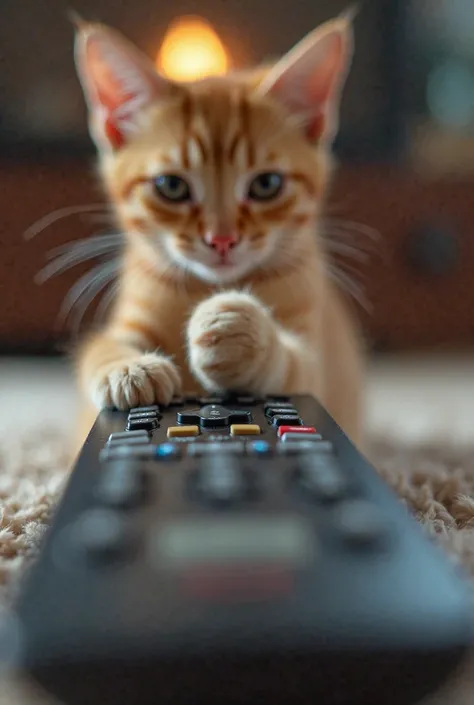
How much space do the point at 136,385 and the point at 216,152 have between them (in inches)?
10.5

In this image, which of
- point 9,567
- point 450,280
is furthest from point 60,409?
point 450,280

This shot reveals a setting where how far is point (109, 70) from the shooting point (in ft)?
2.48

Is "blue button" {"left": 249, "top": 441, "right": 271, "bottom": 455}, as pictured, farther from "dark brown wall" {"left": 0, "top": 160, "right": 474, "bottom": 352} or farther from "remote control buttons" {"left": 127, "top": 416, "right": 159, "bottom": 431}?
"dark brown wall" {"left": 0, "top": 160, "right": 474, "bottom": 352}

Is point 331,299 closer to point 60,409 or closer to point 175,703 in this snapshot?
point 60,409

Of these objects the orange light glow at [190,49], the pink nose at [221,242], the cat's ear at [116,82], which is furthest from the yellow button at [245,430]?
the orange light glow at [190,49]

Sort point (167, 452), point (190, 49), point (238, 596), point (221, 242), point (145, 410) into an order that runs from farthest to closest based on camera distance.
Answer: point (190, 49) → point (221, 242) → point (145, 410) → point (167, 452) → point (238, 596)

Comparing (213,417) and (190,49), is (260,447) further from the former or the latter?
(190,49)

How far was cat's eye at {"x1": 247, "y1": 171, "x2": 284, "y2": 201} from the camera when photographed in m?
0.72

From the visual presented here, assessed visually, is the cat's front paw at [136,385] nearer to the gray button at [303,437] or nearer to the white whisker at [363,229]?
the gray button at [303,437]

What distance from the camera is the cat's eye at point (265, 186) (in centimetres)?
72

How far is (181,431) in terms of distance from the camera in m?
0.45

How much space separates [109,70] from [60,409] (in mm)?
468

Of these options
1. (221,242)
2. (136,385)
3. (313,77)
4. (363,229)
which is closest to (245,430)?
(136,385)

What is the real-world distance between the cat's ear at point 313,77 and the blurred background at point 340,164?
56cm
